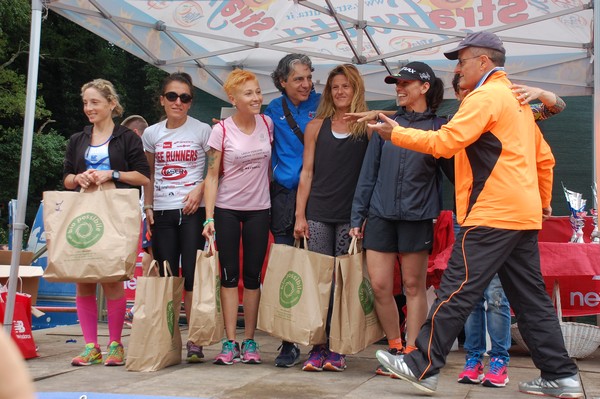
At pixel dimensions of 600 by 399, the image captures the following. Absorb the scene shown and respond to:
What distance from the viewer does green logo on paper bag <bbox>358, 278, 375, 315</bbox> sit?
471cm

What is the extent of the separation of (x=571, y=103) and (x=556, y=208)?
1032mm

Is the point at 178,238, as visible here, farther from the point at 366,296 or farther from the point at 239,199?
the point at 366,296

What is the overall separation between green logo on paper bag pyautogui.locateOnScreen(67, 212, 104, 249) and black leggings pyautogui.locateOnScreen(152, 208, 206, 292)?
43 centimetres

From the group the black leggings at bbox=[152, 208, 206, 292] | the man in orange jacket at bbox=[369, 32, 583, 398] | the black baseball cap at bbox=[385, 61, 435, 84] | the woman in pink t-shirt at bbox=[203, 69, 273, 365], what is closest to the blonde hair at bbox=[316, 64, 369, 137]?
the black baseball cap at bbox=[385, 61, 435, 84]

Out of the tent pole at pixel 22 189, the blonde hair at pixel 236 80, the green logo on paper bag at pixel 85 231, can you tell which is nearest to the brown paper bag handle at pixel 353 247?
the blonde hair at pixel 236 80

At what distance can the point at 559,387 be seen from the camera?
13.1 feet

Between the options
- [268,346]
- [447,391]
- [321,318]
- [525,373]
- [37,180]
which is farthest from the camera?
[37,180]

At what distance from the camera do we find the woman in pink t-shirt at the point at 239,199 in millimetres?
4988

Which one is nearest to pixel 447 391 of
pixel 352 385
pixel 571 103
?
pixel 352 385

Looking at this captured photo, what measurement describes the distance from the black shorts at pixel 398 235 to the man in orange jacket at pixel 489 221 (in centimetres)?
54

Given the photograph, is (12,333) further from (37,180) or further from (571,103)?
(37,180)

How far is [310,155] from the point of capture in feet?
16.2

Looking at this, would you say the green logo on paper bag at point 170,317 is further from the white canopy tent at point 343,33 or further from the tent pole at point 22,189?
the white canopy tent at point 343,33

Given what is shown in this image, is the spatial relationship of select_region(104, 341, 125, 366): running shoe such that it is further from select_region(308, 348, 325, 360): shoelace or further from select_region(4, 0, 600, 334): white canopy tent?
select_region(4, 0, 600, 334): white canopy tent
